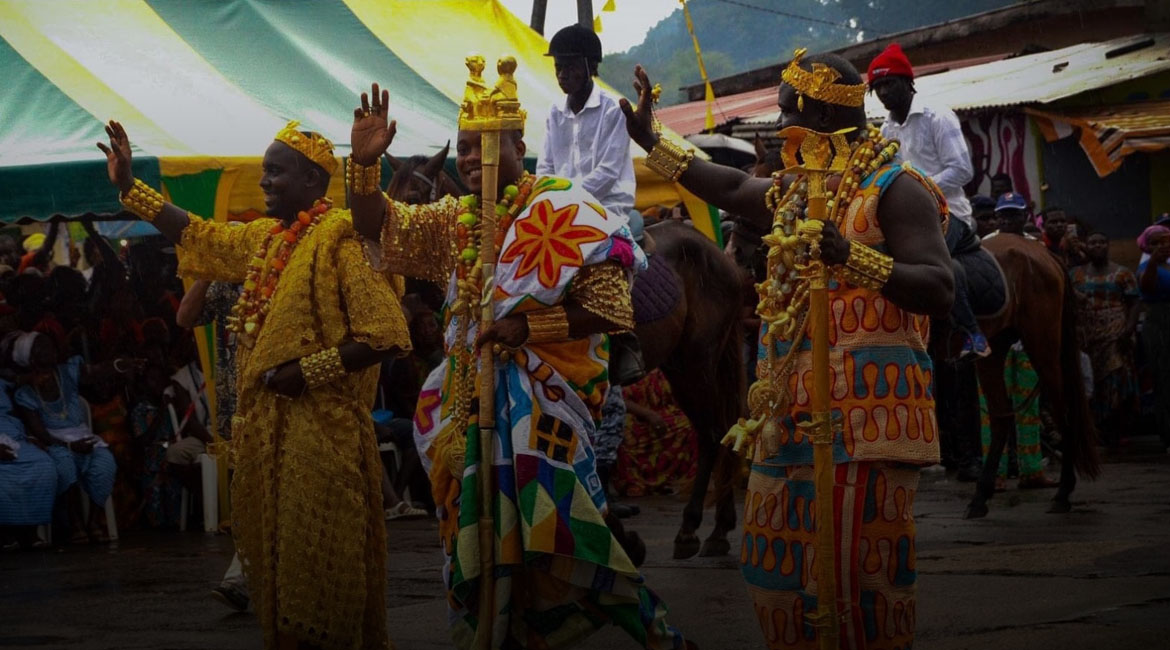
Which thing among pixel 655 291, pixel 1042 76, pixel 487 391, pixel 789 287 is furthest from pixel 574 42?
pixel 1042 76

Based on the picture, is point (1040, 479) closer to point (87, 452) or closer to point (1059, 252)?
point (1059, 252)

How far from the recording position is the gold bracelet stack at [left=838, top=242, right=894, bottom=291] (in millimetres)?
4305

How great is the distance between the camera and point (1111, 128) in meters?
17.0

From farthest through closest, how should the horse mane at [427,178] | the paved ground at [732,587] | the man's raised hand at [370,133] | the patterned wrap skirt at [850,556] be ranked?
the horse mane at [427,178], the paved ground at [732,587], the man's raised hand at [370,133], the patterned wrap skirt at [850,556]

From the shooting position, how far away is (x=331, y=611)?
19.0 feet

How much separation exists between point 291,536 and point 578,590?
1.18m

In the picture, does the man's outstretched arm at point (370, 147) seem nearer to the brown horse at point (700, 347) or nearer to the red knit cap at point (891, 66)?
the brown horse at point (700, 347)

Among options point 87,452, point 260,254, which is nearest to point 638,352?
point 260,254

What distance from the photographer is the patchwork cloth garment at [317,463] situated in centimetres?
580

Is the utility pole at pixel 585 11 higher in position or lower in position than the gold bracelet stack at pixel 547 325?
higher

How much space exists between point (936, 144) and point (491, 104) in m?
5.58

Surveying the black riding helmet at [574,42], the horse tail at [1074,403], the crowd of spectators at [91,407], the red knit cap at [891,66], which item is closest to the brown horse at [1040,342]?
the horse tail at [1074,403]

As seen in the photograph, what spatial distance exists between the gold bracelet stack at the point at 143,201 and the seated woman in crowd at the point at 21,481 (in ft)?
15.8

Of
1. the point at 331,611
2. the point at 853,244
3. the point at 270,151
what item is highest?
the point at 270,151
